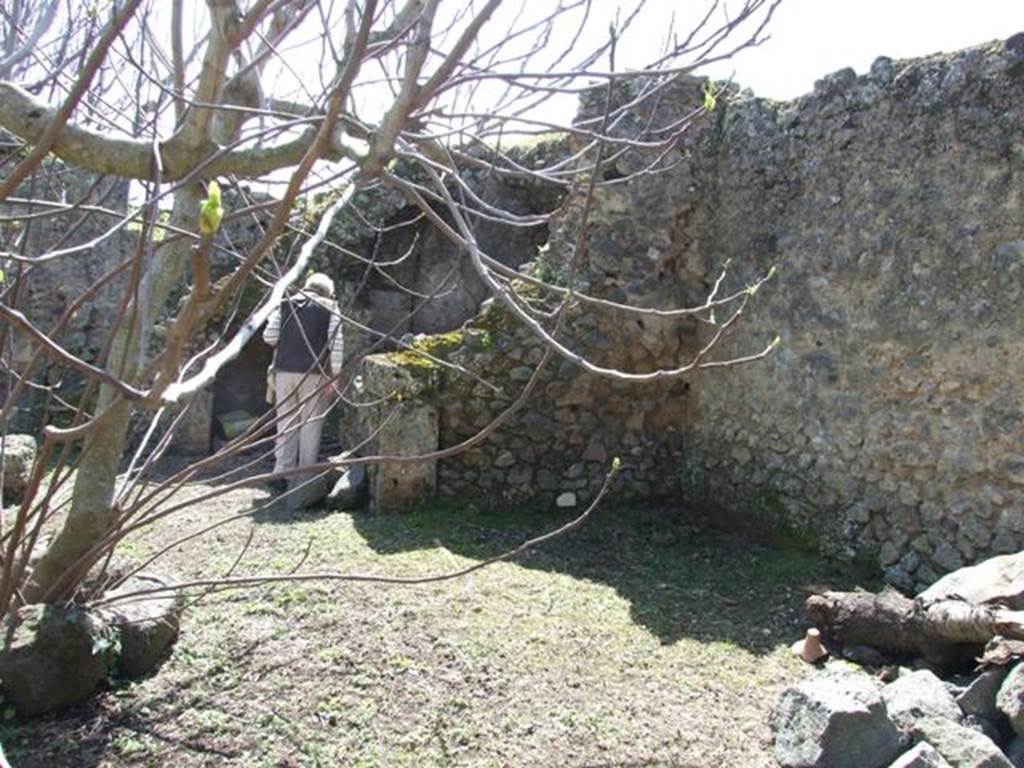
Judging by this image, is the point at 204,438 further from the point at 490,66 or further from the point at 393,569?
the point at 490,66

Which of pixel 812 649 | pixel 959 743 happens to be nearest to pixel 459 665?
pixel 812 649

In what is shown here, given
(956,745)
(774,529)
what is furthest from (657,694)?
(774,529)

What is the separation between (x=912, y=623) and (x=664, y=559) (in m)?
1.67

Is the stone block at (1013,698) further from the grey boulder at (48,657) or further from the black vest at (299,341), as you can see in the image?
the black vest at (299,341)

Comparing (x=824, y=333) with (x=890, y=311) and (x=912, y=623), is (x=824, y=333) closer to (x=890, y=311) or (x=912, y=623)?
(x=890, y=311)

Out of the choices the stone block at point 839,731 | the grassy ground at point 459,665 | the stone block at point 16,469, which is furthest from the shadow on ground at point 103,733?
the stone block at point 16,469

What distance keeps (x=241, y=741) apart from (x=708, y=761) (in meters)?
1.57

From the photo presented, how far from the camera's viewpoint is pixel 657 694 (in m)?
3.53

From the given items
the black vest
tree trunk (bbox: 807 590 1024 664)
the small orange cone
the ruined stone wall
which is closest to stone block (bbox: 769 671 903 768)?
tree trunk (bbox: 807 590 1024 664)

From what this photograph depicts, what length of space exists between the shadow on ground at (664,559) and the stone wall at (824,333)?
206 millimetres

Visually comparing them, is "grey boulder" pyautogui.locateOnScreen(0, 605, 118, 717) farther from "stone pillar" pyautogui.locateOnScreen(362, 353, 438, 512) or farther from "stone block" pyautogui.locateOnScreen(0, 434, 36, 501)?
"stone block" pyautogui.locateOnScreen(0, 434, 36, 501)

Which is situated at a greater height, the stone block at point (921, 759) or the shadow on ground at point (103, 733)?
the stone block at point (921, 759)

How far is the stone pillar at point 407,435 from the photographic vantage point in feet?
18.8

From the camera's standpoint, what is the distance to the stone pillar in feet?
18.8
